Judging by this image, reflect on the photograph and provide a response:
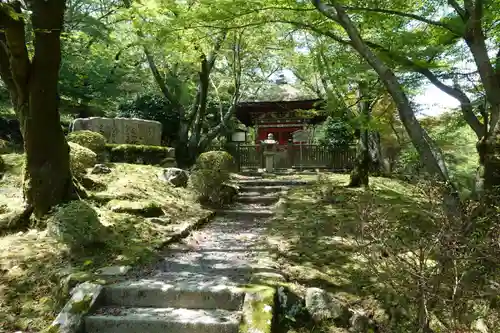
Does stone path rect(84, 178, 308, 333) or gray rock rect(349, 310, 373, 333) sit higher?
stone path rect(84, 178, 308, 333)

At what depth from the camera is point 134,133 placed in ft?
43.9

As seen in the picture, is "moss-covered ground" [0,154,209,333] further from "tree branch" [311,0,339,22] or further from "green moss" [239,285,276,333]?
"tree branch" [311,0,339,22]

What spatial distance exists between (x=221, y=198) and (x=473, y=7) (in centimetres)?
725

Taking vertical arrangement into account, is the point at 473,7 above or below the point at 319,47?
below

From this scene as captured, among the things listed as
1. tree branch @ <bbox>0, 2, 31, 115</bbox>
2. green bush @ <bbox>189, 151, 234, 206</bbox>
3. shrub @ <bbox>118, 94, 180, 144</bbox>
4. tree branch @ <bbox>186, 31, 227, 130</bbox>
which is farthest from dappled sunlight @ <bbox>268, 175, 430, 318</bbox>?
shrub @ <bbox>118, 94, 180, 144</bbox>

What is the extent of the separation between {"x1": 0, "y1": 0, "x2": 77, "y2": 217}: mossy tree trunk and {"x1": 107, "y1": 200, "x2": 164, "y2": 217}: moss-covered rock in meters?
1.04

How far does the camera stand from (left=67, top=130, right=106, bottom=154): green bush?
35.4 feet

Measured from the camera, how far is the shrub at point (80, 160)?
888cm

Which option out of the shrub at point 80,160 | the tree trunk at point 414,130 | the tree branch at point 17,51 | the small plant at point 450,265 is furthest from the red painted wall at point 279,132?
the small plant at point 450,265

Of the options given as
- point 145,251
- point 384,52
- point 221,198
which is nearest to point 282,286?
point 145,251

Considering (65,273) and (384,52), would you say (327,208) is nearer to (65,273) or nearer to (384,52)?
(384,52)

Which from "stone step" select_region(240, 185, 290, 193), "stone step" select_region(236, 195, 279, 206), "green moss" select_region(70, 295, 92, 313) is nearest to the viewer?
"green moss" select_region(70, 295, 92, 313)

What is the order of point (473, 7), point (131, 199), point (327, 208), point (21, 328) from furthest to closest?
point (327, 208) < point (131, 199) < point (473, 7) < point (21, 328)

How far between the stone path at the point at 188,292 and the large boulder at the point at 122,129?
7010 millimetres
